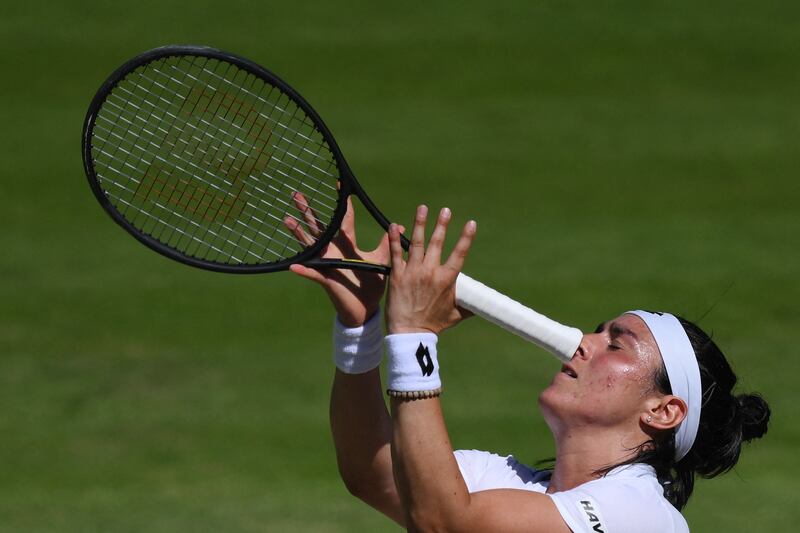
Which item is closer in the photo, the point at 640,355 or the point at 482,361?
the point at 640,355

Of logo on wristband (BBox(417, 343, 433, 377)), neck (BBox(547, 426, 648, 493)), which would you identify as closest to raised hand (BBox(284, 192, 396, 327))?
logo on wristband (BBox(417, 343, 433, 377))

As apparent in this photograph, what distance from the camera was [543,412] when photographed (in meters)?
4.24

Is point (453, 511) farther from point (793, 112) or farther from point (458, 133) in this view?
point (793, 112)

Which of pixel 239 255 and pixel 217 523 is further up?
pixel 239 255

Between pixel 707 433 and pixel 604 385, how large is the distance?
0.42m

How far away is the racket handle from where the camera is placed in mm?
4117

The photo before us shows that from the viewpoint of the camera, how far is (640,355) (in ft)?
13.9

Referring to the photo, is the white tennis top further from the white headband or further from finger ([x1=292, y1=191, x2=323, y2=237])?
finger ([x1=292, y1=191, x2=323, y2=237])

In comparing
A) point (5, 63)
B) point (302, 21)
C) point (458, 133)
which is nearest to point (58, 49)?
point (5, 63)

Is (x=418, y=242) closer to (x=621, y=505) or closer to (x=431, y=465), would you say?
(x=431, y=465)

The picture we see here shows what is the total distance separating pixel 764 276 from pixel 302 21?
4093 mm

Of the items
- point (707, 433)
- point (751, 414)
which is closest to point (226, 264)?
point (707, 433)

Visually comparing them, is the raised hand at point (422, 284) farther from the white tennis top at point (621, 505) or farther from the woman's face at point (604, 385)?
the white tennis top at point (621, 505)

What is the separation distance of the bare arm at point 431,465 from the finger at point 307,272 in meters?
0.37
